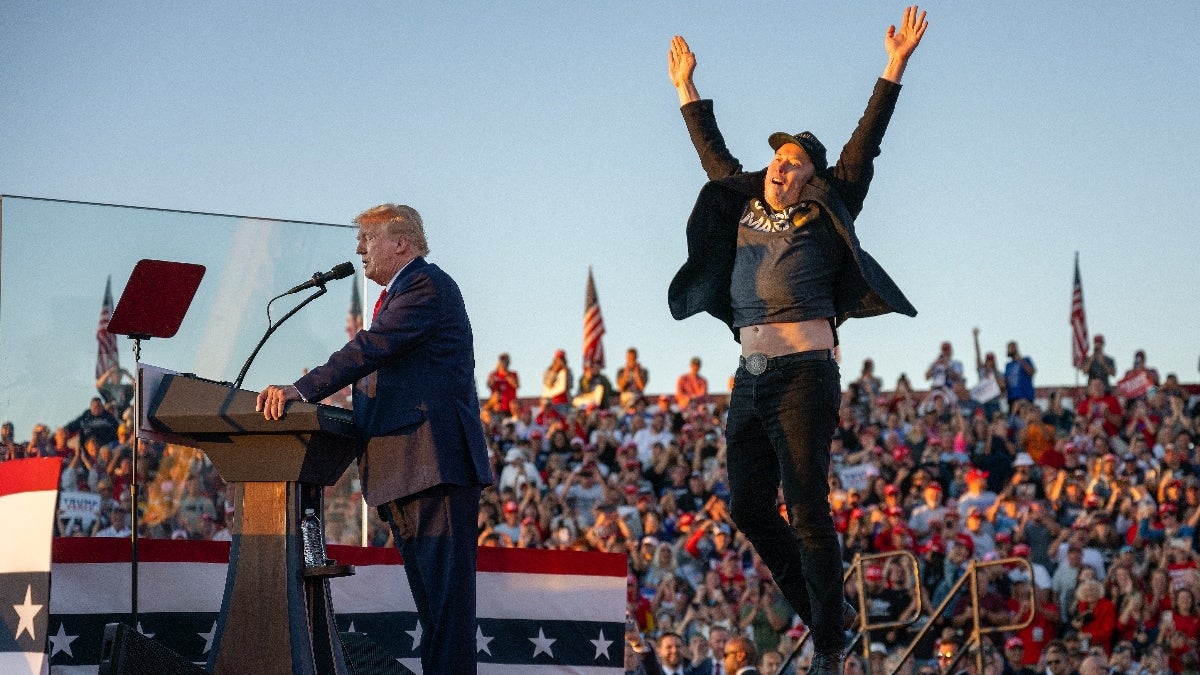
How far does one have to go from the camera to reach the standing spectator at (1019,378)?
2066cm

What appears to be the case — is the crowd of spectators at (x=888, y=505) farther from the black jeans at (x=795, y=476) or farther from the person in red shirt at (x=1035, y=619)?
the black jeans at (x=795, y=476)

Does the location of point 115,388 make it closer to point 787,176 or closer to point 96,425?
point 96,425

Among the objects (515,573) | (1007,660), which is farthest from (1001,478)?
(515,573)

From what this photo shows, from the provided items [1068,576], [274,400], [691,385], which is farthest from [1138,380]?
[274,400]

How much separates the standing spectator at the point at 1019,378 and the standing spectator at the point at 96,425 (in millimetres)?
15163

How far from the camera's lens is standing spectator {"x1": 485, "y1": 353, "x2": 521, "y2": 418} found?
20.5 metres

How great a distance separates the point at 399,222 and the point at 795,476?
169 centimetres

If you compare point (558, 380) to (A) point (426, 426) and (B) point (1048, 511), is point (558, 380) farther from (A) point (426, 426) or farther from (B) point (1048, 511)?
(A) point (426, 426)

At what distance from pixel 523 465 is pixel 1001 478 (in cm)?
524

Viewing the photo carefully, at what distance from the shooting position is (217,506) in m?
7.90

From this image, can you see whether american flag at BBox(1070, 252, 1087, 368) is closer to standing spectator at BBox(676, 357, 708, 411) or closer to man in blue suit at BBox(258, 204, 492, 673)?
standing spectator at BBox(676, 357, 708, 411)

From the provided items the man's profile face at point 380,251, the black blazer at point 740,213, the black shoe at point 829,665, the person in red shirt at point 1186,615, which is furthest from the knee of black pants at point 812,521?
the person in red shirt at point 1186,615

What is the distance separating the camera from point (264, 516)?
531 cm

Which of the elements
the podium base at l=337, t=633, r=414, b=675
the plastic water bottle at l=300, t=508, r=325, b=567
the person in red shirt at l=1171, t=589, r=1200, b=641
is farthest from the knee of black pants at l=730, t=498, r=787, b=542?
the person in red shirt at l=1171, t=589, r=1200, b=641
